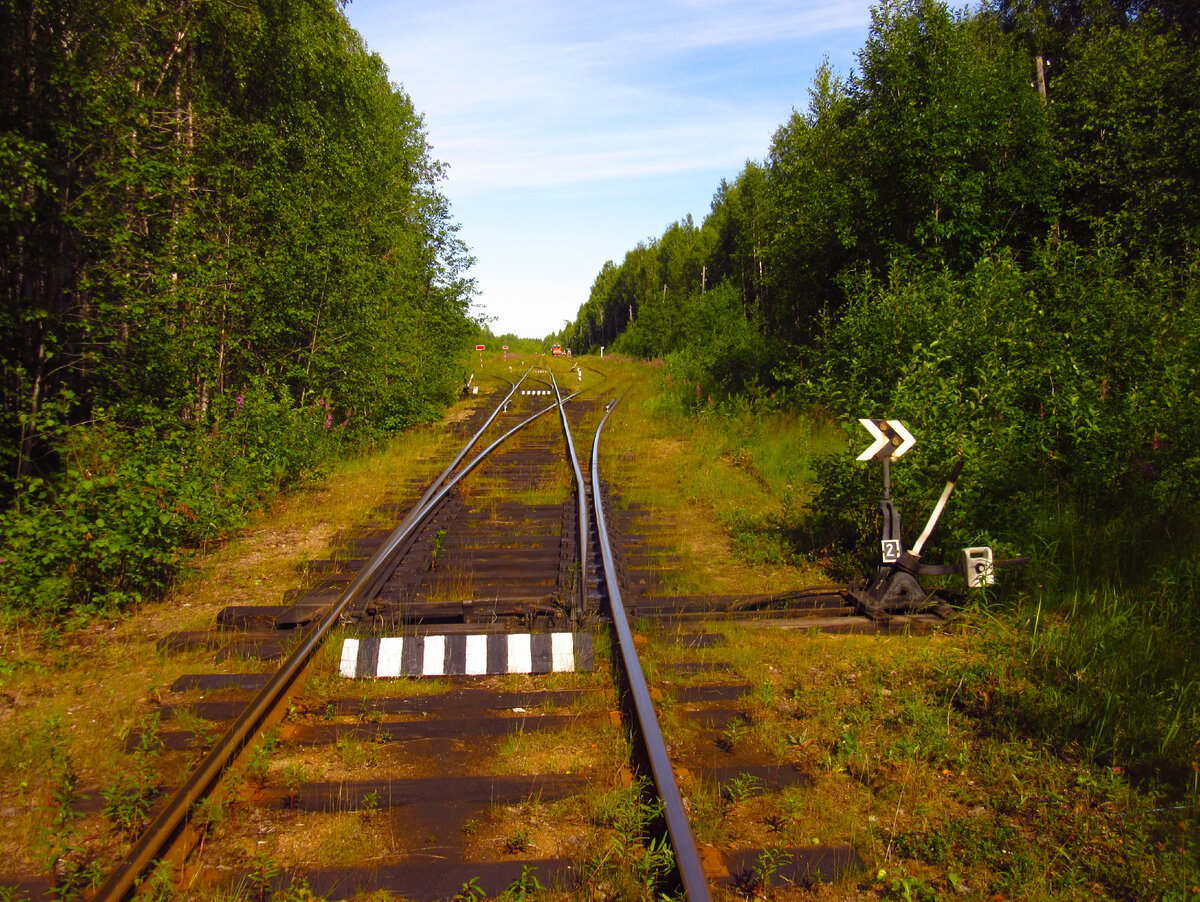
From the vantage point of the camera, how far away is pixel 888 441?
591 centimetres

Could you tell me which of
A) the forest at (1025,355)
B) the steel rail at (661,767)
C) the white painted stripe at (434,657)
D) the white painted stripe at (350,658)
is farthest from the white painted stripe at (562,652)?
the forest at (1025,355)

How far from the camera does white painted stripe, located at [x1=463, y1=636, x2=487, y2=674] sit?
4.87 m

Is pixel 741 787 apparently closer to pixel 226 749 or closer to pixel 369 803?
pixel 369 803

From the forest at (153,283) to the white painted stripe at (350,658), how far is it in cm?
218

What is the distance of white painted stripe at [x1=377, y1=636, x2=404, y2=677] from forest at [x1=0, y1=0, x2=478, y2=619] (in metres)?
2.42

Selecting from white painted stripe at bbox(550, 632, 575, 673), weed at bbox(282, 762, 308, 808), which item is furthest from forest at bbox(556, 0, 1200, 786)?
weed at bbox(282, 762, 308, 808)

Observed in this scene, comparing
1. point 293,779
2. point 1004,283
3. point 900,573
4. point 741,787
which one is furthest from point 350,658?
point 1004,283

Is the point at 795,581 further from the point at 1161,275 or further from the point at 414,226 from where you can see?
the point at 414,226

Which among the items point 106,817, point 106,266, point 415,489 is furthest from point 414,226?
point 106,817

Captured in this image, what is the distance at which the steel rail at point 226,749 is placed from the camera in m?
2.70

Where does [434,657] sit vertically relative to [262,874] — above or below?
above

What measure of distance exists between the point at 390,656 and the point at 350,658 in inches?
10.0

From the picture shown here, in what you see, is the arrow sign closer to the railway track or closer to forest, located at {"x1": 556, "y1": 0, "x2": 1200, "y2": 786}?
forest, located at {"x1": 556, "y1": 0, "x2": 1200, "y2": 786}

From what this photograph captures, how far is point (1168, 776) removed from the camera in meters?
3.68
